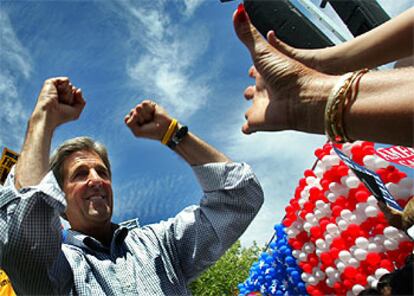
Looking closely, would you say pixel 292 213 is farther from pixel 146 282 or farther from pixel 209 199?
pixel 146 282

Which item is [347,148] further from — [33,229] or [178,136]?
[33,229]

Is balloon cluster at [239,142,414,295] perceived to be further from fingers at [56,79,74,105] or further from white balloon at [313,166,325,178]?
fingers at [56,79,74,105]

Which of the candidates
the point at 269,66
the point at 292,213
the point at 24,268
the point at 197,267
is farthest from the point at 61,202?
the point at 292,213

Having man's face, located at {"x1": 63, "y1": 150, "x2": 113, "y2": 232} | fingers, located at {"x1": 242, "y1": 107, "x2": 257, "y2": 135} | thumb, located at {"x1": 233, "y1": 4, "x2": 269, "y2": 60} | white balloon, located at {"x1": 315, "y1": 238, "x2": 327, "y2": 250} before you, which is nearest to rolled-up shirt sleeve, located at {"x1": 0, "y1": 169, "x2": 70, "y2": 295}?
Result: man's face, located at {"x1": 63, "y1": 150, "x2": 113, "y2": 232}

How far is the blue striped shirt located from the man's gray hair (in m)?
0.34

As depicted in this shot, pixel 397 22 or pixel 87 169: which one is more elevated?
pixel 397 22

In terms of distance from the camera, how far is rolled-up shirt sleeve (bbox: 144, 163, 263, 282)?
214 centimetres

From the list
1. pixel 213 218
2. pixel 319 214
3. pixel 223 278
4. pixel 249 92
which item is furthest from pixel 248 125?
pixel 223 278

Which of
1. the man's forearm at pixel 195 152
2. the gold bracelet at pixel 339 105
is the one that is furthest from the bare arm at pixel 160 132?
the gold bracelet at pixel 339 105

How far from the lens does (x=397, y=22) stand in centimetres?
133

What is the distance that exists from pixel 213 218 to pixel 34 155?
86 centimetres

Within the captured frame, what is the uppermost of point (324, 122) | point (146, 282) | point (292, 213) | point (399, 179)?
point (324, 122)

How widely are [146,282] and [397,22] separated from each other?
138cm

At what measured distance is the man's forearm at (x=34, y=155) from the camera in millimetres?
1839
